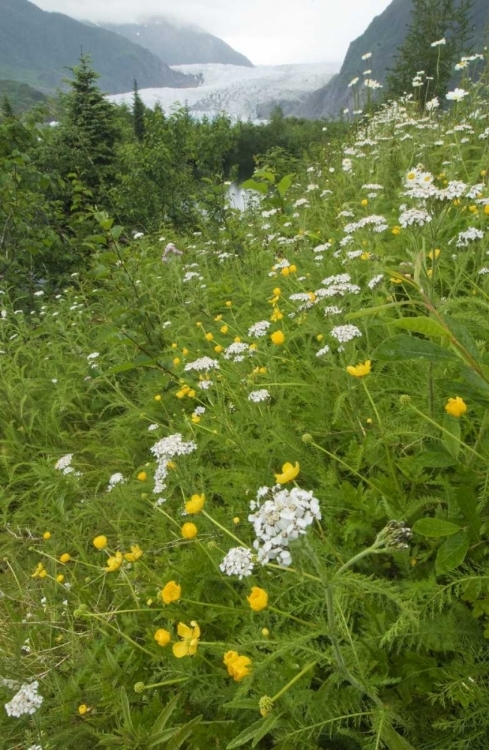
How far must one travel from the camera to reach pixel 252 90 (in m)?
143

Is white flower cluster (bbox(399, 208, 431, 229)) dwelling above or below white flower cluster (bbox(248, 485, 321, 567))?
above

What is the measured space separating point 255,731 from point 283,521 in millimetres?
576

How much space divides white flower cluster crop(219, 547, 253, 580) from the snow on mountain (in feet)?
448

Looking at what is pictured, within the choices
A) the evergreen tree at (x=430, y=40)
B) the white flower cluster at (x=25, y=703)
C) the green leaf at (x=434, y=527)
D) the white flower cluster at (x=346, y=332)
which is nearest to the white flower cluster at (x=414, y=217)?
the white flower cluster at (x=346, y=332)

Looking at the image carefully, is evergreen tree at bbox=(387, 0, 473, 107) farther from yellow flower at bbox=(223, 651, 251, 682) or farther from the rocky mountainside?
the rocky mountainside

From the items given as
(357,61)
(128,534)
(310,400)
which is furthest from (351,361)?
(357,61)

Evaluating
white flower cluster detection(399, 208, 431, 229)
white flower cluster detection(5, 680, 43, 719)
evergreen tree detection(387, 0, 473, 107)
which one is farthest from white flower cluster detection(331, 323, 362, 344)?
evergreen tree detection(387, 0, 473, 107)

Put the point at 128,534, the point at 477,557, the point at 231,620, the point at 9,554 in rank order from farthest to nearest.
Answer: the point at 9,554, the point at 128,534, the point at 231,620, the point at 477,557

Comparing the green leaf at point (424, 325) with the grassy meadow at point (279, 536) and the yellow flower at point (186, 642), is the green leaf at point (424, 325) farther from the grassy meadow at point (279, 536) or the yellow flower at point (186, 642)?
the yellow flower at point (186, 642)

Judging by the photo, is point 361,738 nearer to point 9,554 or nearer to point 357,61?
point 9,554

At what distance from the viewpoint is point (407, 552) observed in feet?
4.18

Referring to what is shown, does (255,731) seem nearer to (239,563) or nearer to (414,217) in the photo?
(239,563)

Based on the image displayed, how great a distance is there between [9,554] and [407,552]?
7.31 feet

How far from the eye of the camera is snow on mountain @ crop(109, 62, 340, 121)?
13550 cm
